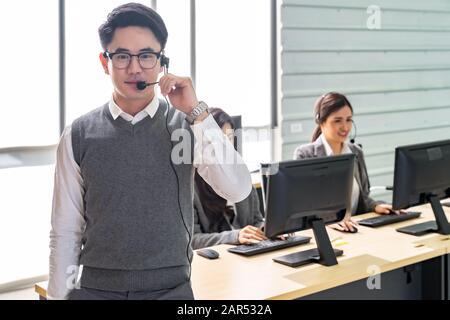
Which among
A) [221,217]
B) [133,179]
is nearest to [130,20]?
[133,179]

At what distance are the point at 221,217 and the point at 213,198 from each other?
0.14 meters

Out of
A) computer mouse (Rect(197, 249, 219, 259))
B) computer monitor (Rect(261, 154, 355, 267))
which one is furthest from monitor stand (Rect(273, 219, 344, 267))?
computer mouse (Rect(197, 249, 219, 259))

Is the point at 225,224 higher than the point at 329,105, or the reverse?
the point at 329,105

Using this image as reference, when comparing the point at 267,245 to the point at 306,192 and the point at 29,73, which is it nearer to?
the point at 306,192

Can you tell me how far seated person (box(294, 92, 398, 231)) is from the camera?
3393mm

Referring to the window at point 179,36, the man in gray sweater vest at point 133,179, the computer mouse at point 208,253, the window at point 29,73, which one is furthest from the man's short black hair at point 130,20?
the window at point 179,36

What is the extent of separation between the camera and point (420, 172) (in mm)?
2867

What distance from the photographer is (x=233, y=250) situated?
257cm

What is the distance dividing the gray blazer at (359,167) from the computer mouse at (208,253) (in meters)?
1.04

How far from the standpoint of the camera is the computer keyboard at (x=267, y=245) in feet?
8.33

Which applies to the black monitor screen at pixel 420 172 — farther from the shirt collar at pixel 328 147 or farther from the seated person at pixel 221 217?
the seated person at pixel 221 217

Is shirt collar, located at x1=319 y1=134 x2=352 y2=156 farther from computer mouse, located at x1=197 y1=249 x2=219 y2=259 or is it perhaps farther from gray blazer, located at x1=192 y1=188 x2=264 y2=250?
computer mouse, located at x1=197 y1=249 x2=219 y2=259

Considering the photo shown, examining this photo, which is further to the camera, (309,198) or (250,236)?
(250,236)
